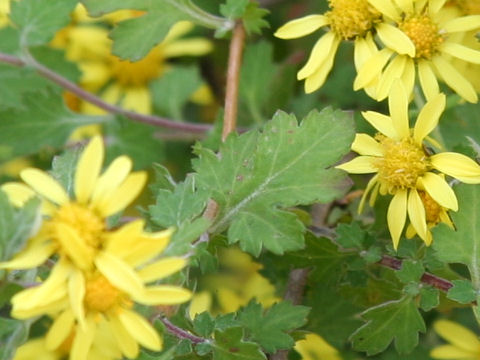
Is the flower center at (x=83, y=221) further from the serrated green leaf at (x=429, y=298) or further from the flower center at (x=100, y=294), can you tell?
the serrated green leaf at (x=429, y=298)

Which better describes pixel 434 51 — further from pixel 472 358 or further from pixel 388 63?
pixel 472 358

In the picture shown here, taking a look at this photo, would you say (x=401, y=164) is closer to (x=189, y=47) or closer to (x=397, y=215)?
(x=397, y=215)

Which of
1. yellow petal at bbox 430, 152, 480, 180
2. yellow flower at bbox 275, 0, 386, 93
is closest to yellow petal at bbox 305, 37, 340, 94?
yellow flower at bbox 275, 0, 386, 93

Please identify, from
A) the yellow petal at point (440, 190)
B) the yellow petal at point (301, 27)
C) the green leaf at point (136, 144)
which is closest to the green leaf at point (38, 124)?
the green leaf at point (136, 144)

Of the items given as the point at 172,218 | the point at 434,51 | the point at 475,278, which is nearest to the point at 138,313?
the point at 172,218

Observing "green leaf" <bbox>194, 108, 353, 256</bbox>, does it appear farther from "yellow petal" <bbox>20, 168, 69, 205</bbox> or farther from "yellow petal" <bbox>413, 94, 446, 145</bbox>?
"yellow petal" <bbox>20, 168, 69, 205</bbox>

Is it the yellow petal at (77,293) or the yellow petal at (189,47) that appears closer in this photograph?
the yellow petal at (77,293)
